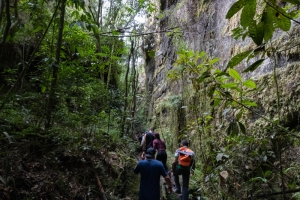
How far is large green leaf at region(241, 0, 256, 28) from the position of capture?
3.77 ft

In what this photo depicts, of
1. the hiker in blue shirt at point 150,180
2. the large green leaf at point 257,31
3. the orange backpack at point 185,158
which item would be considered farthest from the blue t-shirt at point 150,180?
the large green leaf at point 257,31

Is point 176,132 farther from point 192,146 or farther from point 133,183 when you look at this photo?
point 133,183

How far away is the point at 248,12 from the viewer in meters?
1.17

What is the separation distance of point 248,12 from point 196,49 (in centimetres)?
967

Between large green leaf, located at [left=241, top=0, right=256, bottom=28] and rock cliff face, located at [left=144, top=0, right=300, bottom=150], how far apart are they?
323 cm

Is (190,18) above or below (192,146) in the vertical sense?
above

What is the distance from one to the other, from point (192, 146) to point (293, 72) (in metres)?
4.59

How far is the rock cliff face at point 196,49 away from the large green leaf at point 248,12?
3235 mm

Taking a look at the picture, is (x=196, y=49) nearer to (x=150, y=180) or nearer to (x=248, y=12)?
(x=150, y=180)

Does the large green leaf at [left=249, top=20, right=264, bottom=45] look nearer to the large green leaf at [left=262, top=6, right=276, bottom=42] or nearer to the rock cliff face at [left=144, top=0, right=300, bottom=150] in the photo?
the large green leaf at [left=262, top=6, right=276, bottom=42]

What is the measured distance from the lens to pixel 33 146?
4609 mm

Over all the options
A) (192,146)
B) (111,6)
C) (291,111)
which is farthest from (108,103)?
(111,6)

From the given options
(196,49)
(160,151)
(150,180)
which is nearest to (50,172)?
(150,180)

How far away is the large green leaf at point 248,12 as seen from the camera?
1.15 metres
